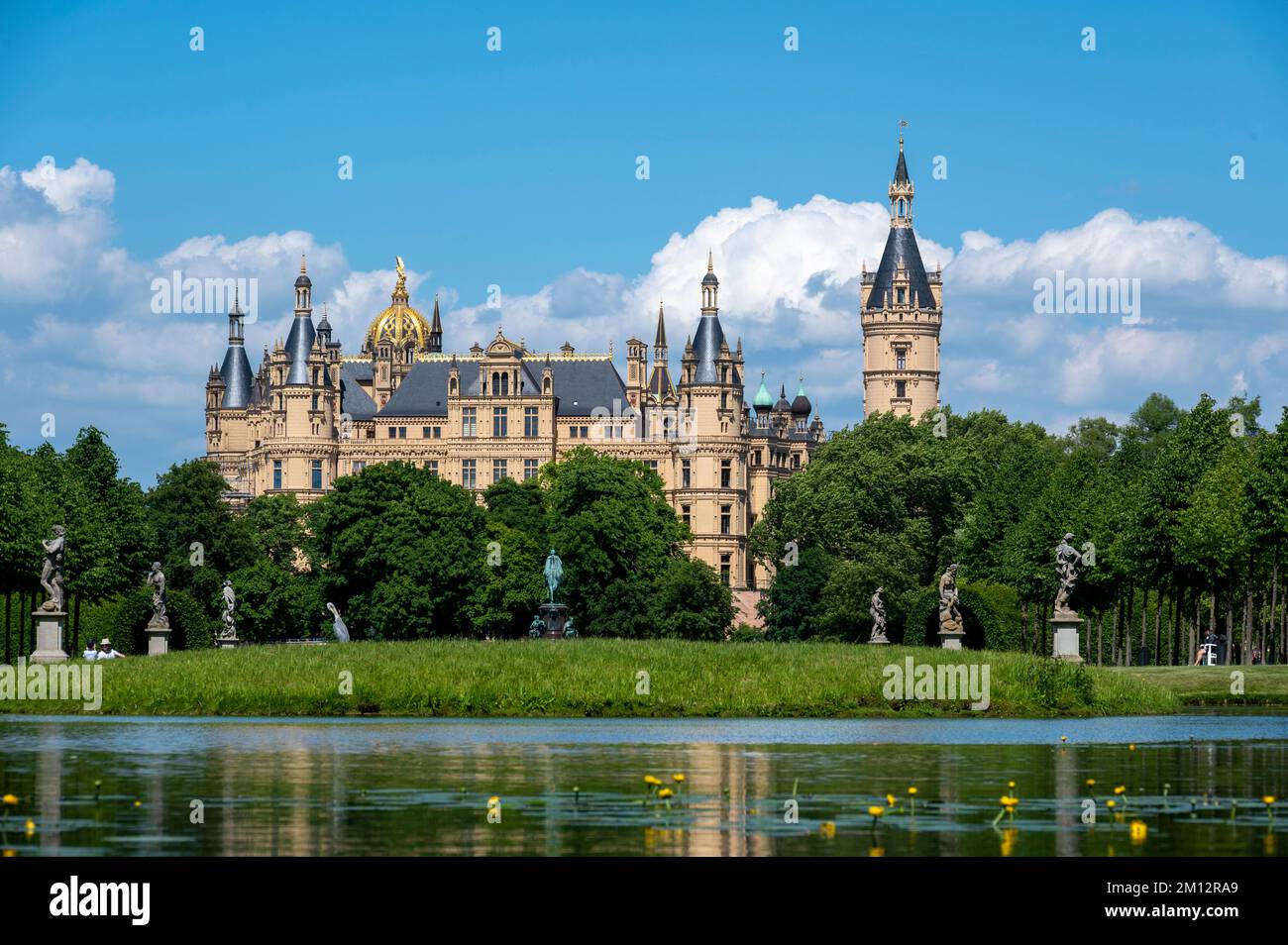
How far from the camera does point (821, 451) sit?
429ft

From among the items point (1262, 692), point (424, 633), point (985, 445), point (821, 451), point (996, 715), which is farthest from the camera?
point (985, 445)

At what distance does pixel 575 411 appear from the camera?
16100 cm

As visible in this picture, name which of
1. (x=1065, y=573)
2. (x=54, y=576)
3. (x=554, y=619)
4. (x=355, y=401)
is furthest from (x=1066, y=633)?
(x=355, y=401)

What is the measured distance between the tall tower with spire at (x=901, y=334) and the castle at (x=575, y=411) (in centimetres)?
11

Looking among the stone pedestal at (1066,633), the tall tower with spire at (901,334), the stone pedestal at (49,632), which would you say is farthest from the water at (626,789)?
the tall tower with spire at (901,334)

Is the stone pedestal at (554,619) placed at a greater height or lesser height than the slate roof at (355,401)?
lesser

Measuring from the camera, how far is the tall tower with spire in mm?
174500

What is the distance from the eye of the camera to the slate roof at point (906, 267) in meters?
176

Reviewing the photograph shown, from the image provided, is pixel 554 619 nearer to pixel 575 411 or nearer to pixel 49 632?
pixel 49 632

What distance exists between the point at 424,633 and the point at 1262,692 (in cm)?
5716

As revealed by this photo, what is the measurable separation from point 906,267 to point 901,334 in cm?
572

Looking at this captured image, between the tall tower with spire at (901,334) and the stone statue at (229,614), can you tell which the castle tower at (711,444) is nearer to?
the tall tower with spire at (901,334)
